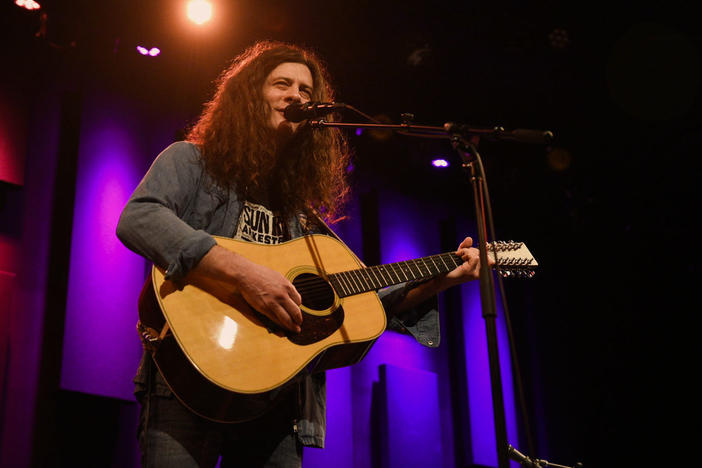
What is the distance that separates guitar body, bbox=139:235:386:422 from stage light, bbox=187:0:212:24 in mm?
2664

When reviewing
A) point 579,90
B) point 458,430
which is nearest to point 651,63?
point 579,90

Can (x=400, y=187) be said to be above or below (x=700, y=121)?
below

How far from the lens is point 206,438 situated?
2.01 metres

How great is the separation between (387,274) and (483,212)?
80 centimetres

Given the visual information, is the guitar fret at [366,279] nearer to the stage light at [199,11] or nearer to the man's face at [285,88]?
the man's face at [285,88]

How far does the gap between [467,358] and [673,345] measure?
7.18 ft

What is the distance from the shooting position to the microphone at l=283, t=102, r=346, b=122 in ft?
7.95

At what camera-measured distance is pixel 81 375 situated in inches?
142

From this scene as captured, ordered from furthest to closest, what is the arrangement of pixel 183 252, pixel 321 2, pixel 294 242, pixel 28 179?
pixel 321 2, pixel 28 179, pixel 294 242, pixel 183 252

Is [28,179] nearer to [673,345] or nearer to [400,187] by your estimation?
[400,187]

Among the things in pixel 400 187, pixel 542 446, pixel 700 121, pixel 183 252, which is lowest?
pixel 542 446

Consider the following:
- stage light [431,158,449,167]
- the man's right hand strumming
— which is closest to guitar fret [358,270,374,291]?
the man's right hand strumming

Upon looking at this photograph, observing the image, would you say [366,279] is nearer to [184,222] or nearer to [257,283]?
[257,283]

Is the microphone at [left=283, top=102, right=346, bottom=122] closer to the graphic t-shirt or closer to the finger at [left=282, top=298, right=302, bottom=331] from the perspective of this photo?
the graphic t-shirt
